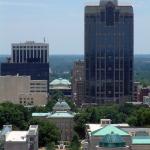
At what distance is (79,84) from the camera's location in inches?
6280

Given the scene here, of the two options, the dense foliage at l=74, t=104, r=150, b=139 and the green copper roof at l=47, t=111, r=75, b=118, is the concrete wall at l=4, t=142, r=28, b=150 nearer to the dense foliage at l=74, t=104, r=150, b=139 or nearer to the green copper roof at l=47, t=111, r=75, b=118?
the dense foliage at l=74, t=104, r=150, b=139

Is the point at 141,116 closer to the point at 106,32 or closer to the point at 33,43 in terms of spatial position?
the point at 106,32

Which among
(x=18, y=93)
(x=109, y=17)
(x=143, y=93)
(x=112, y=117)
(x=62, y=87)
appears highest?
(x=109, y=17)

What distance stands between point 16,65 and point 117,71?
24.5m

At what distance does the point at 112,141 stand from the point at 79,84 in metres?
91.2

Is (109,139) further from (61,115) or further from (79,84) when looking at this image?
(79,84)

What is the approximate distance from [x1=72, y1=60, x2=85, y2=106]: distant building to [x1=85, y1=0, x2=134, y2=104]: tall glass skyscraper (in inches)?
95.4

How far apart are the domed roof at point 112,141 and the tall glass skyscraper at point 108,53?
8357 cm

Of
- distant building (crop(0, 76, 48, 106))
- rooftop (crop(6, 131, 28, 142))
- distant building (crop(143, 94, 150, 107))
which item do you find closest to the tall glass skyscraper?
distant building (crop(143, 94, 150, 107))

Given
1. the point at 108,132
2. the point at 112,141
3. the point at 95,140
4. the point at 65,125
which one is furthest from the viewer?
the point at 65,125

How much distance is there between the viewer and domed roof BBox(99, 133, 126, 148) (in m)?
68.2

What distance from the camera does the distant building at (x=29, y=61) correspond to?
168000 millimetres

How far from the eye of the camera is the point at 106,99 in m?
154

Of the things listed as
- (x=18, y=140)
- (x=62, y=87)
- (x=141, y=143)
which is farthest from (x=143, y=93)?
(x=18, y=140)
